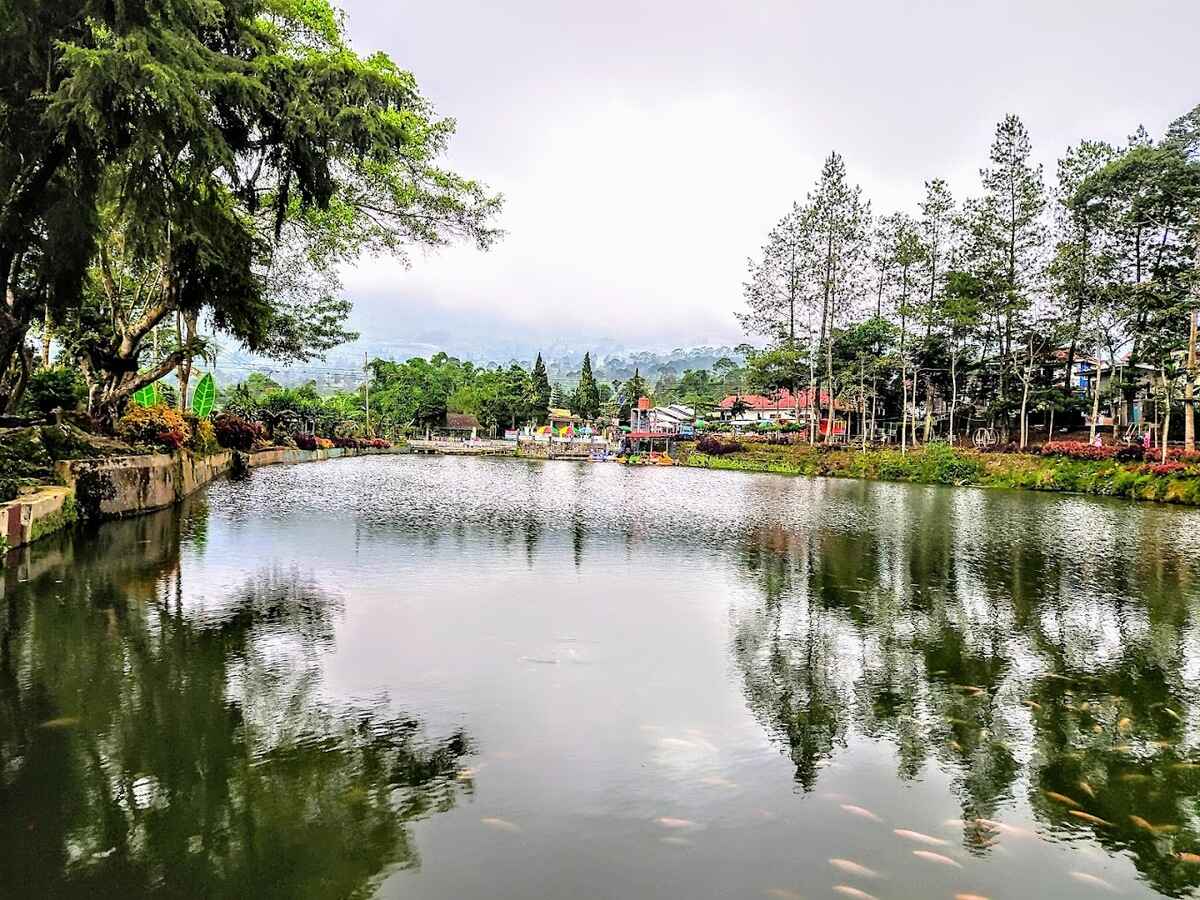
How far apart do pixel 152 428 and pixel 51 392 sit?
90.6 inches

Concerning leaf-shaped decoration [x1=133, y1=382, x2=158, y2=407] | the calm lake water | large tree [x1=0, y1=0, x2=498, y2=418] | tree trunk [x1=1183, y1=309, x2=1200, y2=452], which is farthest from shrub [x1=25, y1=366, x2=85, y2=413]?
tree trunk [x1=1183, y1=309, x2=1200, y2=452]

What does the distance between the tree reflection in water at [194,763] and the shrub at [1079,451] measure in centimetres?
3270

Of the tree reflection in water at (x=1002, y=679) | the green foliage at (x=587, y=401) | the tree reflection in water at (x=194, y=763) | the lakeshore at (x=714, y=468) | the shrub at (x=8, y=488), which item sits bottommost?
the tree reflection in water at (x=1002, y=679)

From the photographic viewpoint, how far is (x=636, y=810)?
137 inches

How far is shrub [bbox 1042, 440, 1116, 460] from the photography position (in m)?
29.9

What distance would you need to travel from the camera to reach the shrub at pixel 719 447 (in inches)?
1863

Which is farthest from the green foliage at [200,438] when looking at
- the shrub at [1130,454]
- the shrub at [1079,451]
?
the shrub at [1079,451]

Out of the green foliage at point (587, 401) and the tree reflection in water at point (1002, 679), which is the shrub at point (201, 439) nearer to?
the tree reflection in water at point (1002, 679)

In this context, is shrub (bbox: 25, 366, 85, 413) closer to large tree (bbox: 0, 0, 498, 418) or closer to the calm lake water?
large tree (bbox: 0, 0, 498, 418)

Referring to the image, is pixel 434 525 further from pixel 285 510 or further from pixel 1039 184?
pixel 1039 184

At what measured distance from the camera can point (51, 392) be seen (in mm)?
15594

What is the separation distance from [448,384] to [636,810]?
78.8m

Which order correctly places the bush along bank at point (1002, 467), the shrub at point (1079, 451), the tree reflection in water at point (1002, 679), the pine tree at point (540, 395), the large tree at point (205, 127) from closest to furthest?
the tree reflection in water at point (1002, 679) < the large tree at point (205, 127) < the bush along bank at point (1002, 467) < the shrub at point (1079, 451) < the pine tree at point (540, 395)

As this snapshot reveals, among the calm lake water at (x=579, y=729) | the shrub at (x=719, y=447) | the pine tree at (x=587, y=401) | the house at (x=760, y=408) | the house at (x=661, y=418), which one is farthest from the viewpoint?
the pine tree at (x=587, y=401)
